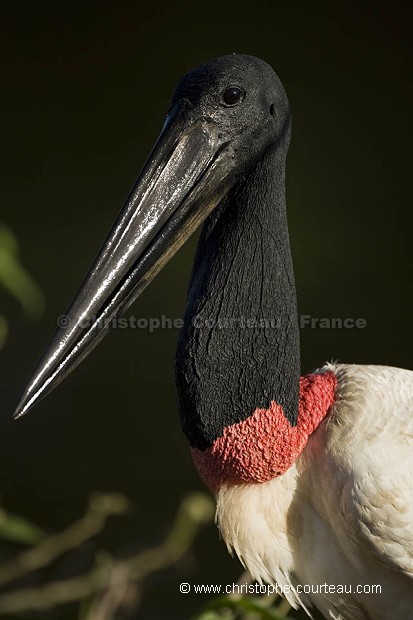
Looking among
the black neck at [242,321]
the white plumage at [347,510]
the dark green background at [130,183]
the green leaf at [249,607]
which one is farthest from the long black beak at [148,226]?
the dark green background at [130,183]

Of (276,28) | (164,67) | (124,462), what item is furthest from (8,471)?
(276,28)

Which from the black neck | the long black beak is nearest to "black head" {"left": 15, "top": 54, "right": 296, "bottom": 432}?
the long black beak

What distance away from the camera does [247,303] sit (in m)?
2.47

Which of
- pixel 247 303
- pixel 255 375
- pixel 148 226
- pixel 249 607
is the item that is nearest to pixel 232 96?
pixel 148 226

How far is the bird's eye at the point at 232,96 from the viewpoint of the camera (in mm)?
2330

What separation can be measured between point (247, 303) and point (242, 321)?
0.05m

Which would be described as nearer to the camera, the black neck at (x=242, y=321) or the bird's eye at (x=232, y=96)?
the bird's eye at (x=232, y=96)

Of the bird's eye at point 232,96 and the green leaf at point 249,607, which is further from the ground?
the bird's eye at point 232,96

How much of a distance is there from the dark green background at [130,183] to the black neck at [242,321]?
79.5 inches

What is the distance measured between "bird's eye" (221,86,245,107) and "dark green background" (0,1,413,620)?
210 centimetres

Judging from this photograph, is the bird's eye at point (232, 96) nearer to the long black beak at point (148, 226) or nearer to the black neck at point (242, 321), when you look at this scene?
the long black beak at point (148, 226)

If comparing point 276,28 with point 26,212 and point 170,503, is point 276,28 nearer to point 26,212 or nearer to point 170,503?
point 26,212

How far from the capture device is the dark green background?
4.36 meters

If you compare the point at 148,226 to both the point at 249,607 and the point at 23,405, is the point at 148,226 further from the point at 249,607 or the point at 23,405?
the point at 249,607
